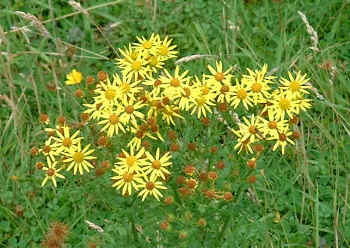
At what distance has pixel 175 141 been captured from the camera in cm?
230

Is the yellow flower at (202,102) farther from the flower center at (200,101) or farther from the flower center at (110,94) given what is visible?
the flower center at (110,94)

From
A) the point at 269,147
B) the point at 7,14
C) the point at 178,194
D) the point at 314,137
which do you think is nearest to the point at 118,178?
the point at 178,194

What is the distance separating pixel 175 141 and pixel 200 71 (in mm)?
1413

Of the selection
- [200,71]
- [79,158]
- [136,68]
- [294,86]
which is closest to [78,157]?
[79,158]

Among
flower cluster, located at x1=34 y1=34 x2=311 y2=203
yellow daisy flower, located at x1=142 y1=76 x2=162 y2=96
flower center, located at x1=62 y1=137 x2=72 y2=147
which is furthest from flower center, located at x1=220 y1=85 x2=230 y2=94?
flower center, located at x1=62 y1=137 x2=72 y2=147

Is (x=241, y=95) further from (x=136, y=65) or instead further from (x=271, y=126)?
(x=136, y=65)

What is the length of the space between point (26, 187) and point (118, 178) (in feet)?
4.32

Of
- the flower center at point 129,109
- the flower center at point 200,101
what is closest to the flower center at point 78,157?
the flower center at point 129,109

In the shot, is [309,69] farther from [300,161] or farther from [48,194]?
[48,194]

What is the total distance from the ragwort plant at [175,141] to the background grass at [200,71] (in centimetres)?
8

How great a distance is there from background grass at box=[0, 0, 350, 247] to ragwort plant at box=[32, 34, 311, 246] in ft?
0.26

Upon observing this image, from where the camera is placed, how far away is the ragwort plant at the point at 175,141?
2178 millimetres

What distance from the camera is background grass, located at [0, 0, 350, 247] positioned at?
2859 millimetres

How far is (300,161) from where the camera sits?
3.19 m
